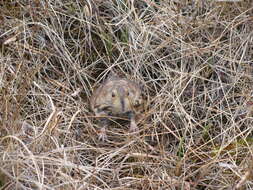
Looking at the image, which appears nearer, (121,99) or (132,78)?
(121,99)

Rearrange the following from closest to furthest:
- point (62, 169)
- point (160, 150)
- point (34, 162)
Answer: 1. point (34, 162)
2. point (62, 169)
3. point (160, 150)

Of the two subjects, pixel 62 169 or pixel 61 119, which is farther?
pixel 61 119

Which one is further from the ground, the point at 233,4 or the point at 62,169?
the point at 233,4

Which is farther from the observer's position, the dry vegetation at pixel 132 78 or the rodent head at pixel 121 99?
the rodent head at pixel 121 99

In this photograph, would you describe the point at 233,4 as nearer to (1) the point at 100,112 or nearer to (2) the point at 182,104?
(2) the point at 182,104

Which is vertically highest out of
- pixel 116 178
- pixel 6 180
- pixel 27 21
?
pixel 27 21

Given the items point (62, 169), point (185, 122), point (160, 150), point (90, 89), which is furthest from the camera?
point (90, 89)

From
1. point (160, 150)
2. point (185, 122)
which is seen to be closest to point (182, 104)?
point (185, 122)

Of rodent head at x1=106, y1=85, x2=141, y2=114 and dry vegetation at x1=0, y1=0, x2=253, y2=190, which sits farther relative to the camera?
rodent head at x1=106, y1=85, x2=141, y2=114
